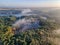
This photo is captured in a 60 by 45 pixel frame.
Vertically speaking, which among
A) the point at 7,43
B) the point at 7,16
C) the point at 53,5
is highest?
the point at 53,5

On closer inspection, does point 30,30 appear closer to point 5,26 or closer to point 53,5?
point 5,26

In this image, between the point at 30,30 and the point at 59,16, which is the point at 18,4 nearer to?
the point at 30,30

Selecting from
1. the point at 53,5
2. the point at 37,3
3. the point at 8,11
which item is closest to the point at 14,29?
the point at 8,11

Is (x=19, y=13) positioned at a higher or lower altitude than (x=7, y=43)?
higher

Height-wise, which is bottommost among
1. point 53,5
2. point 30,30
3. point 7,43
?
point 7,43

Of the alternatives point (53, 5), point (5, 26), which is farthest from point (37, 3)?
point (5, 26)

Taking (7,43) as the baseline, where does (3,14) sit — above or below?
above
